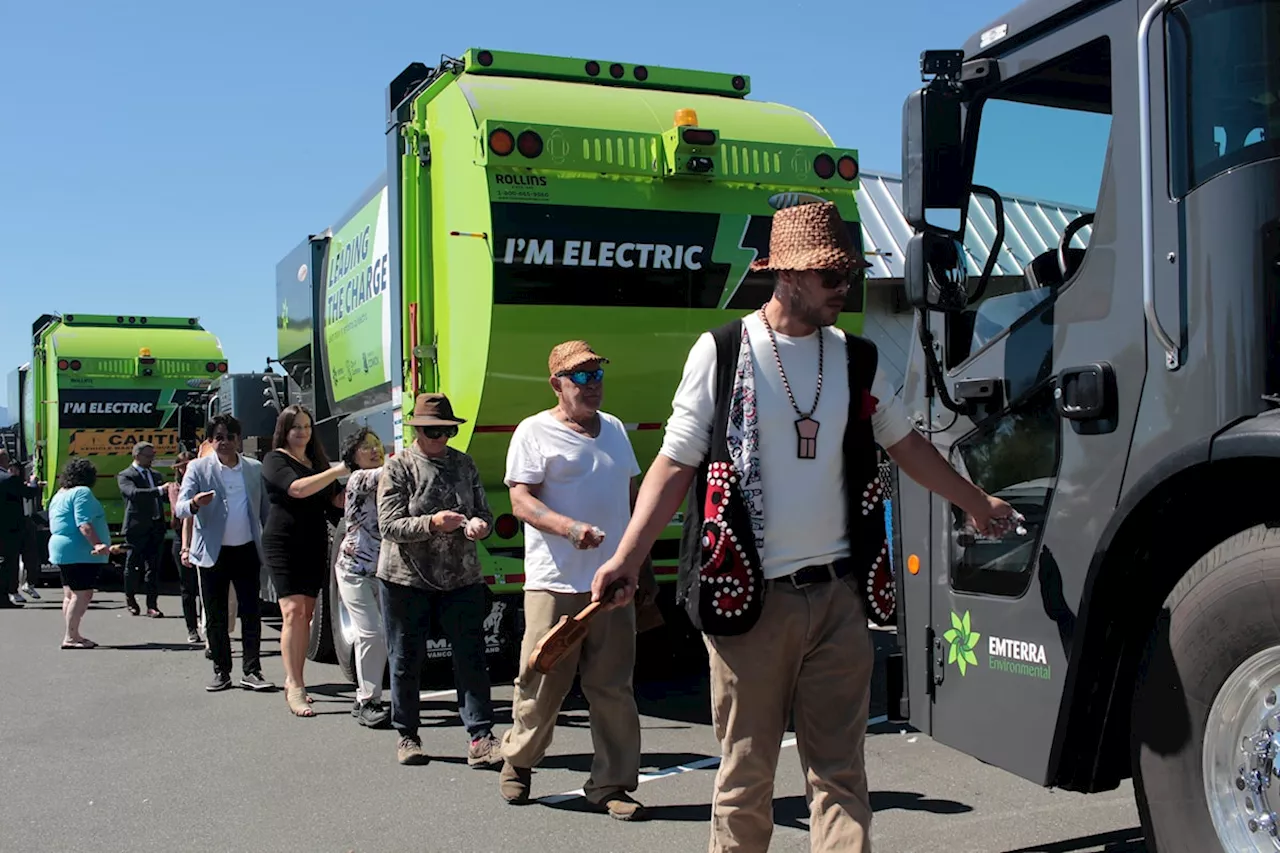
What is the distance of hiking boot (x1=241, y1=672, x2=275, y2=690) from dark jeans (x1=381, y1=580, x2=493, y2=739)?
2.55m

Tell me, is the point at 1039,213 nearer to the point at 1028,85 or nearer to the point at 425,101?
the point at 1028,85

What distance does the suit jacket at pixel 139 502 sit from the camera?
1328 cm

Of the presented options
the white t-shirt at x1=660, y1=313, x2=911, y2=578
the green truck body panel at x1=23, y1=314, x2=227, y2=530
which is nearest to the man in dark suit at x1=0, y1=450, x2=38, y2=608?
the green truck body panel at x1=23, y1=314, x2=227, y2=530

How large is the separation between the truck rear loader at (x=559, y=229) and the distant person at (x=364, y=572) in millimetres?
237

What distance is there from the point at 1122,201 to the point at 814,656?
1.47 metres

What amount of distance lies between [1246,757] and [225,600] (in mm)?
6937

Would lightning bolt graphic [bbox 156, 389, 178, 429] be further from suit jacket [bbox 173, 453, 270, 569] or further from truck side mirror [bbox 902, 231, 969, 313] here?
truck side mirror [bbox 902, 231, 969, 313]

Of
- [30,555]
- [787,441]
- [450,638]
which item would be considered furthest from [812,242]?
[30,555]

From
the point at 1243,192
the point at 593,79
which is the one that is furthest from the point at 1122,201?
the point at 593,79

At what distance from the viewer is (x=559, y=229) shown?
Result: 671 cm

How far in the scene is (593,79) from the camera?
7.55m

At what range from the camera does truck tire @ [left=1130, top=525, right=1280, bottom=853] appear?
297 cm

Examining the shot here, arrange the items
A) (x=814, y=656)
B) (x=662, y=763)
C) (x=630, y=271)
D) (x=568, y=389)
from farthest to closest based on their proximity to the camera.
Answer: (x=630, y=271)
(x=662, y=763)
(x=568, y=389)
(x=814, y=656)

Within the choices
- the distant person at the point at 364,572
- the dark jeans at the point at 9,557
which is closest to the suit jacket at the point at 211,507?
the distant person at the point at 364,572
